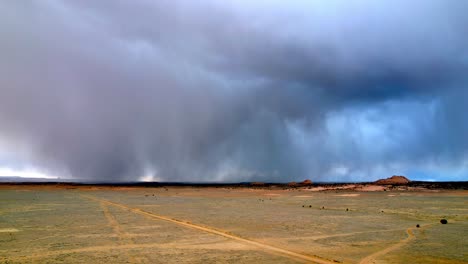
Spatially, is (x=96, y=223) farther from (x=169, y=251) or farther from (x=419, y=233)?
(x=419, y=233)

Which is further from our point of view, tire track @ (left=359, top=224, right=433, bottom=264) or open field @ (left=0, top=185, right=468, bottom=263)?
open field @ (left=0, top=185, right=468, bottom=263)

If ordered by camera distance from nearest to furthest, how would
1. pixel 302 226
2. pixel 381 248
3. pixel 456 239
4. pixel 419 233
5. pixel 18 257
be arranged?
pixel 18 257 < pixel 381 248 < pixel 456 239 < pixel 419 233 < pixel 302 226

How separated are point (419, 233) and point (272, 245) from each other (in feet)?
22.4

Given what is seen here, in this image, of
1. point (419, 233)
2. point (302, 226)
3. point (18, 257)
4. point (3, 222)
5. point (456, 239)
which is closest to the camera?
point (18, 257)

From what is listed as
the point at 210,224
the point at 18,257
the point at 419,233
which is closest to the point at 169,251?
the point at 18,257

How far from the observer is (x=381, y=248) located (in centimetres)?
1005

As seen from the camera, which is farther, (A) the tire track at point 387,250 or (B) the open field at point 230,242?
(B) the open field at point 230,242

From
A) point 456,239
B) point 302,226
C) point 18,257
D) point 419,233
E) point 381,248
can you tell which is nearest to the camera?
point 18,257

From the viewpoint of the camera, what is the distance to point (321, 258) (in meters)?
8.52

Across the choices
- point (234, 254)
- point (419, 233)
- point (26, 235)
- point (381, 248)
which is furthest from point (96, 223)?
point (419, 233)

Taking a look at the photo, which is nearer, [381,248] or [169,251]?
[169,251]

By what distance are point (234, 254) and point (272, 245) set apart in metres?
1.79

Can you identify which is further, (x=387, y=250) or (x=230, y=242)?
(x=230, y=242)

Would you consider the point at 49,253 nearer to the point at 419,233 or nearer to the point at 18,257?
the point at 18,257
